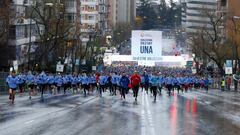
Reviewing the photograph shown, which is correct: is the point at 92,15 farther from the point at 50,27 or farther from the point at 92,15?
the point at 50,27

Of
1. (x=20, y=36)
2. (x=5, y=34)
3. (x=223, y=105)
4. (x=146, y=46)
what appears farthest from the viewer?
(x=20, y=36)

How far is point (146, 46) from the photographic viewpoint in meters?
81.8

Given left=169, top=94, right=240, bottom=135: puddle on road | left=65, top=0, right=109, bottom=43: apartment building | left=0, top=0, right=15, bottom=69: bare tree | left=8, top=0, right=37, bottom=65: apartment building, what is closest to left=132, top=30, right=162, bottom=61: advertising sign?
left=8, top=0, right=37, bottom=65: apartment building

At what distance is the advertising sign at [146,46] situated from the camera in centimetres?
8031

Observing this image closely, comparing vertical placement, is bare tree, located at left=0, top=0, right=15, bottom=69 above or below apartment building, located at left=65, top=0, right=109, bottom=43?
below

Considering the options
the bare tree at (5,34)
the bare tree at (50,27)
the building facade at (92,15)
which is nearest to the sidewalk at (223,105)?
the bare tree at (5,34)

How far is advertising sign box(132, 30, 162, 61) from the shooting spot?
80312 millimetres

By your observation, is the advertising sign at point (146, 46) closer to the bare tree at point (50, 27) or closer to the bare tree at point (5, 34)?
the bare tree at point (50, 27)

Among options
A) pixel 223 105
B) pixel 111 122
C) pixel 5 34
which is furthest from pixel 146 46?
pixel 111 122

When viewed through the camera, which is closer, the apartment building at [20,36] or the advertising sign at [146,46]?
the apartment building at [20,36]

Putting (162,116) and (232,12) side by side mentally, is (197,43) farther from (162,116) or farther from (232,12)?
(162,116)

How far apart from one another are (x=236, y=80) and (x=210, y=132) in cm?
5401

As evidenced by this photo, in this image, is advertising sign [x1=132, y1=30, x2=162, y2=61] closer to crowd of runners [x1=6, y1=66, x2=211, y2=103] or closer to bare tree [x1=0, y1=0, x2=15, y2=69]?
bare tree [x1=0, y1=0, x2=15, y2=69]

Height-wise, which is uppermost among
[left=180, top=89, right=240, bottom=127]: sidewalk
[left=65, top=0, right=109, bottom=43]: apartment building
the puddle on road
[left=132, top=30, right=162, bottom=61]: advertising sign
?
[left=65, top=0, right=109, bottom=43]: apartment building
